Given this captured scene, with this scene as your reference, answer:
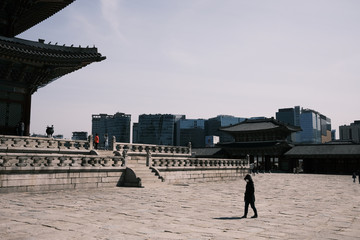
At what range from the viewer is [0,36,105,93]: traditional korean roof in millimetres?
19656

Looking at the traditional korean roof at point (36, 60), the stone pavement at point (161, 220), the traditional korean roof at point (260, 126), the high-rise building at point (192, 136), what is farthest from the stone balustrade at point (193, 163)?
the high-rise building at point (192, 136)

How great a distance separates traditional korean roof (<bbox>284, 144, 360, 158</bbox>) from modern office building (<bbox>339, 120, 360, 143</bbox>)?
460 ft

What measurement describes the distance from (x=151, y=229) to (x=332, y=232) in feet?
14.9

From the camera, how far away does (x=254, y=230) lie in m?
7.88

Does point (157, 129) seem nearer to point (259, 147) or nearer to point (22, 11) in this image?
point (259, 147)

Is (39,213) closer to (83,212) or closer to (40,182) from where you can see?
(83,212)

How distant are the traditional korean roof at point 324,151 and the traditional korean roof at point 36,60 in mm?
31966

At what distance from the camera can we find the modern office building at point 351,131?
167m

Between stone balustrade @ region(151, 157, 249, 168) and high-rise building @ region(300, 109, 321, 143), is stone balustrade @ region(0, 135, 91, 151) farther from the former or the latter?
high-rise building @ region(300, 109, 321, 143)

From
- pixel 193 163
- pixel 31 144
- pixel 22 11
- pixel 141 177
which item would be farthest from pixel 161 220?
pixel 22 11

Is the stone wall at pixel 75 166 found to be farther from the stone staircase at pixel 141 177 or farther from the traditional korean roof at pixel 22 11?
the traditional korean roof at pixel 22 11

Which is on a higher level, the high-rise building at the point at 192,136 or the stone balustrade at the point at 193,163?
the high-rise building at the point at 192,136

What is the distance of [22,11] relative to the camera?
22547 millimetres

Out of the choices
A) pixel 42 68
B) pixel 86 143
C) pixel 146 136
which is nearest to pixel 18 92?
pixel 42 68
